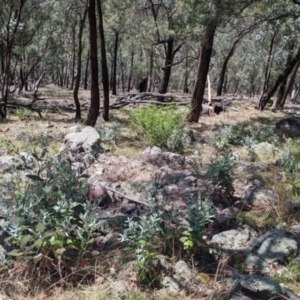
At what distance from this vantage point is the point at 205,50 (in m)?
8.51

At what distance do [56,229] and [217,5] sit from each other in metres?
5.47

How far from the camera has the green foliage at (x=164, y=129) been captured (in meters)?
5.98

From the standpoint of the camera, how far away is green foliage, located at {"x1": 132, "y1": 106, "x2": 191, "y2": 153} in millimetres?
5980

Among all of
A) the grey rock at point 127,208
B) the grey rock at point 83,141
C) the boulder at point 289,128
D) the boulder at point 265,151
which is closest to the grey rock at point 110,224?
the grey rock at point 127,208

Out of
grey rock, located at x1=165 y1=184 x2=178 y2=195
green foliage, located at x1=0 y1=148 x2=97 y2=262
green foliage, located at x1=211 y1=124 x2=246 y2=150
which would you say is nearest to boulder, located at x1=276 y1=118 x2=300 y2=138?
green foliage, located at x1=211 y1=124 x2=246 y2=150

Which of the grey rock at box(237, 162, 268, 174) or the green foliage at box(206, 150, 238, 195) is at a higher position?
the green foliage at box(206, 150, 238, 195)

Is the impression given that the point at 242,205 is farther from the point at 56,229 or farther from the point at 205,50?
the point at 205,50

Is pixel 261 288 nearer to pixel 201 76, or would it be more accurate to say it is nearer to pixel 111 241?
pixel 111 241

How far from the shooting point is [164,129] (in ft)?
19.6

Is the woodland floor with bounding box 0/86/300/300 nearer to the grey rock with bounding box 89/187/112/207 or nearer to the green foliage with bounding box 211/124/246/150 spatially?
the green foliage with bounding box 211/124/246/150

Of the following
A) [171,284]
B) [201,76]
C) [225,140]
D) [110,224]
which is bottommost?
[171,284]

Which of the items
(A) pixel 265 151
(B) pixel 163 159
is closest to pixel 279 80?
(A) pixel 265 151

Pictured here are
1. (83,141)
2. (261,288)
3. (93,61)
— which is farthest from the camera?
(93,61)

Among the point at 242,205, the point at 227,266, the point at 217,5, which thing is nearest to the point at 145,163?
the point at 242,205
